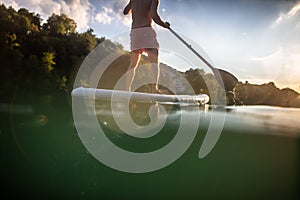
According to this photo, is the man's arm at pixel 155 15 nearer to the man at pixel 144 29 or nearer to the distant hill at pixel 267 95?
the man at pixel 144 29

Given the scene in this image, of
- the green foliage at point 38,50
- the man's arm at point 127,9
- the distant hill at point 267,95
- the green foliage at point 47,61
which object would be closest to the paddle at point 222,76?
the distant hill at point 267,95

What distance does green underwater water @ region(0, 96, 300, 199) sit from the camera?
110cm

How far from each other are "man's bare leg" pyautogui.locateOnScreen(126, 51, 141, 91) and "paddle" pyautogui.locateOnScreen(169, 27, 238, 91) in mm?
235

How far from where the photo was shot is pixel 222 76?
1.41 meters

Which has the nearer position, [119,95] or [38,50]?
[119,95]

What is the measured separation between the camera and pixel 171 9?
4.47 ft

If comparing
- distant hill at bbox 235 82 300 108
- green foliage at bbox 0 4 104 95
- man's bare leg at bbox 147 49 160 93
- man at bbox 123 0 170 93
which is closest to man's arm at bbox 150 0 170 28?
man at bbox 123 0 170 93

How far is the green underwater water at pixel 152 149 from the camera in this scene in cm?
110

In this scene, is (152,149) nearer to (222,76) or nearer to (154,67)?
(154,67)

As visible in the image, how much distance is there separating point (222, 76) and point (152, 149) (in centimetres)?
56

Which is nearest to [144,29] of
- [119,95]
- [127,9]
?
[127,9]

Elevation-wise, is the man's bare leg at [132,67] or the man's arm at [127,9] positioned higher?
the man's arm at [127,9]

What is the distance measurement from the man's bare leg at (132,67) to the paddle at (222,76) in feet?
0.77

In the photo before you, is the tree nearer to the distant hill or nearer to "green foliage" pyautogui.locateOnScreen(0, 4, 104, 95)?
"green foliage" pyautogui.locateOnScreen(0, 4, 104, 95)
